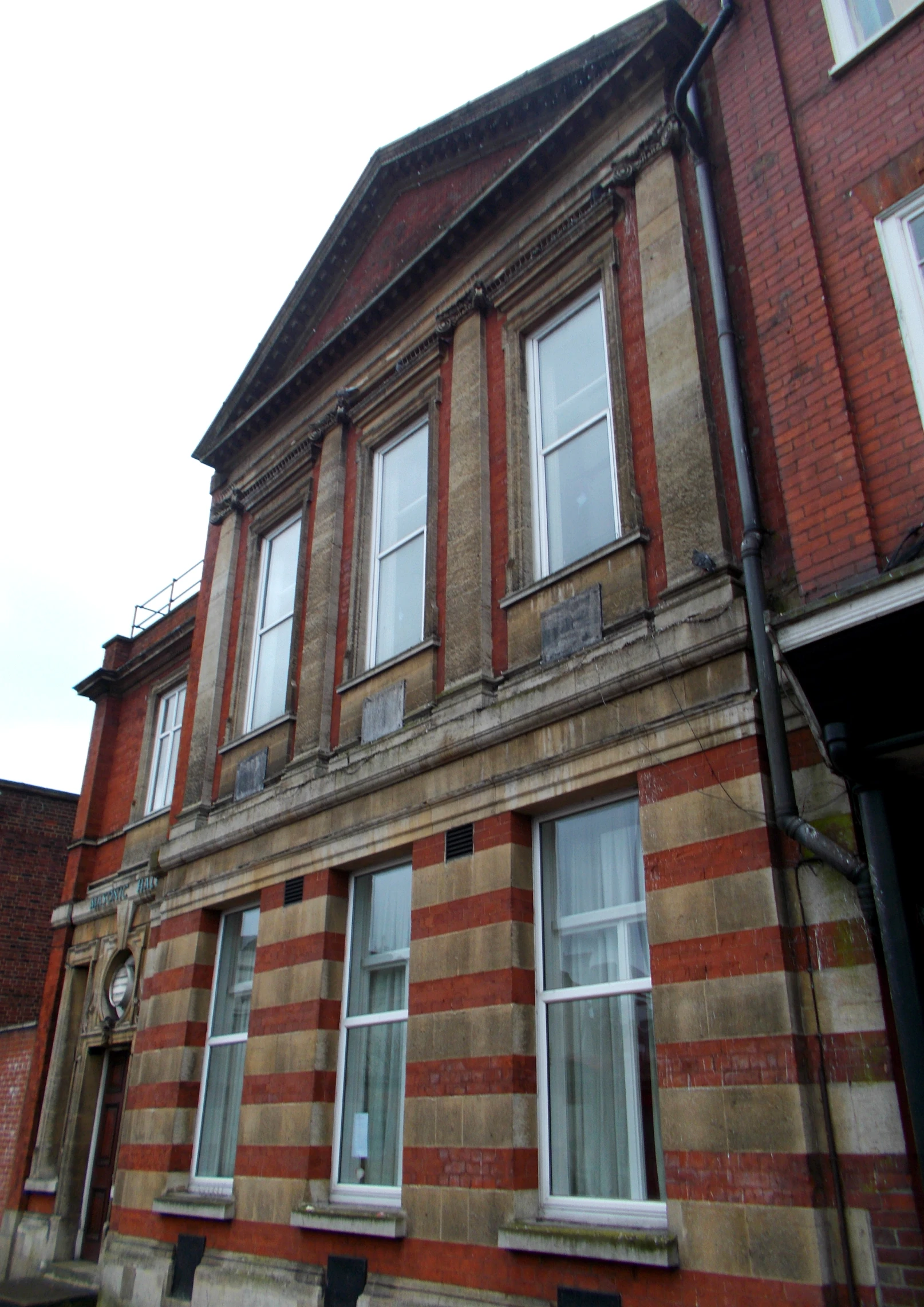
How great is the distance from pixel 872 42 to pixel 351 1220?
31.5 feet

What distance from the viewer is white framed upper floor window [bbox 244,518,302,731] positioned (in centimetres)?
1213

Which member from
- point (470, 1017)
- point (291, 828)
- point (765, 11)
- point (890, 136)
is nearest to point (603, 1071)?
point (470, 1017)

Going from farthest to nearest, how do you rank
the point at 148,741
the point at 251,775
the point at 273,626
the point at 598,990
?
the point at 148,741
the point at 273,626
the point at 251,775
the point at 598,990

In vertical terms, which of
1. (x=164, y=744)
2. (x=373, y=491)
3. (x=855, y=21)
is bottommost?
(x=164, y=744)

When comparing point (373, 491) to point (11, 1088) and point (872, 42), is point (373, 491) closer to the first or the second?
point (872, 42)

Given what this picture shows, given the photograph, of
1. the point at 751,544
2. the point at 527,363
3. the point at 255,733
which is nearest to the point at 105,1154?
the point at 255,733

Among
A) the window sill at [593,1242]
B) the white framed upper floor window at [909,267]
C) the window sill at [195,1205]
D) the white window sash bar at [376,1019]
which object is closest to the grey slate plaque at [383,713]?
the white window sash bar at [376,1019]

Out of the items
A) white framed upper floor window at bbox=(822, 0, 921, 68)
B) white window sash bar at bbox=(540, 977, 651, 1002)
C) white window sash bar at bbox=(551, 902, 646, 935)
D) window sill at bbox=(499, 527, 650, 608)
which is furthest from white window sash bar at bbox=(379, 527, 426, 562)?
white framed upper floor window at bbox=(822, 0, 921, 68)

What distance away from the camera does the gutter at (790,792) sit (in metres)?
4.79

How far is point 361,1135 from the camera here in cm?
865

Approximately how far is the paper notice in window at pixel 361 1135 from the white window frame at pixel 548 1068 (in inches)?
85.6

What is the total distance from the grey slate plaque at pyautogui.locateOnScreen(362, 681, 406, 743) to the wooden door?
23.1 feet

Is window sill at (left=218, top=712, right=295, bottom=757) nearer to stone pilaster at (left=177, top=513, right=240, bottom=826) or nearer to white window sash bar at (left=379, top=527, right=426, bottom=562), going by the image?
stone pilaster at (left=177, top=513, right=240, bottom=826)

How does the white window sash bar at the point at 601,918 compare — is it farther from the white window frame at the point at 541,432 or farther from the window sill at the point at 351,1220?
the white window frame at the point at 541,432
